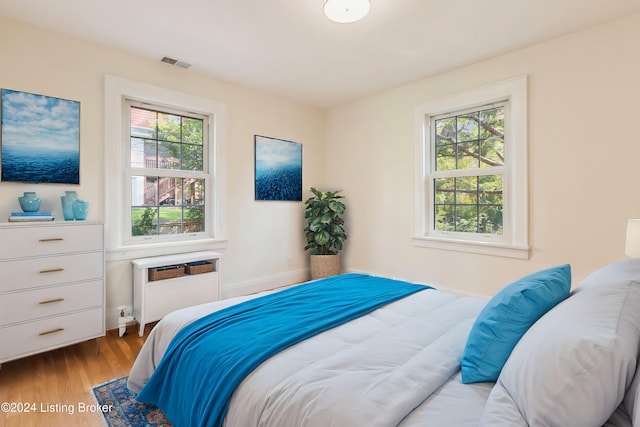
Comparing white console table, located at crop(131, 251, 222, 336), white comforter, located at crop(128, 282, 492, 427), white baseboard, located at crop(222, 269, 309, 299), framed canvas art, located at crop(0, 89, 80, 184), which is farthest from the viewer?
white baseboard, located at crop(222, 269, 309, 299)

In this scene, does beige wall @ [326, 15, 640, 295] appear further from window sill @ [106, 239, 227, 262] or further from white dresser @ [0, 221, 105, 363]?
white dresser @ [0, 221, 105, 363]

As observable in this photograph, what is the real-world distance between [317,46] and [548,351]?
113 inches

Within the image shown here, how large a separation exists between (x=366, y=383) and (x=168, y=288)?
2.49m

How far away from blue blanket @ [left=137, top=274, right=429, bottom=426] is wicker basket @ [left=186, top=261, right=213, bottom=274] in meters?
1.46

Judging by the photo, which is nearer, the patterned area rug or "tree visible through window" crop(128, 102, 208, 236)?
the patterned area rug

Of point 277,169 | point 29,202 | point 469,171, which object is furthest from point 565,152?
point 29,202

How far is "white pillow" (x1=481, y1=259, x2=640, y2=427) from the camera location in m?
0.72

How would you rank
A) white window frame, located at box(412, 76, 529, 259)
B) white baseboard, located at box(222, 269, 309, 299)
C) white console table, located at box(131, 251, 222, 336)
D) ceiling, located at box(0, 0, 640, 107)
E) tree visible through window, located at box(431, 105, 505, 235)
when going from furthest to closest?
white baseboard, located at box(222, 269, 309, 299) → tree visible through window, located at box(431, 105, 505, 235) → white window frame, located at box(412, 76, 529, 259) → white console table, located at box(131, 251, 222, 336) → ceiling, located at box(0, 0, 640, 107)

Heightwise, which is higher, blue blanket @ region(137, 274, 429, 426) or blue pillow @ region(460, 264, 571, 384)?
blue pillow @ region(460, 264, 571, 384)

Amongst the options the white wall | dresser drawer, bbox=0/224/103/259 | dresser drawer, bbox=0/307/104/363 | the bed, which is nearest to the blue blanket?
the bed

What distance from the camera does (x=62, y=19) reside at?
249 centimetres

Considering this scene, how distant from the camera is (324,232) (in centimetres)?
431

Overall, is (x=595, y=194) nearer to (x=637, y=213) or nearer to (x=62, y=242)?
(x=637, y=213)

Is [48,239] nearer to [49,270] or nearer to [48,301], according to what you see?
[49,270]
